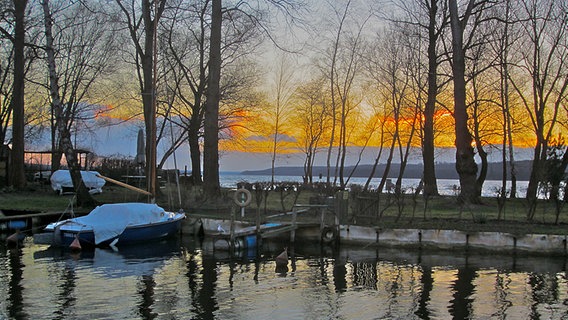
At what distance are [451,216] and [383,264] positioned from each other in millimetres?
6932

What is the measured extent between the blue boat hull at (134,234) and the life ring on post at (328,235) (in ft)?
16.1

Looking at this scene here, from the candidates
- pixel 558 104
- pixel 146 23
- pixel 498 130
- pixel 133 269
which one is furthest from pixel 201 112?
pixel 133 269

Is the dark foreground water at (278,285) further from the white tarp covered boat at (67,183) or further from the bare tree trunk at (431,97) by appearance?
the bare tree trunk at (431,97)

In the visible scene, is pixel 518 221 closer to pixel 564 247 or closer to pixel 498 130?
pixel 564 247

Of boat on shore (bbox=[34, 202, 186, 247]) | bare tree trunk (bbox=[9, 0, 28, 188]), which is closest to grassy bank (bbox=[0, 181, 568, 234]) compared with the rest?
bare tree trunk (bbox=[9, 0, 28, 188])

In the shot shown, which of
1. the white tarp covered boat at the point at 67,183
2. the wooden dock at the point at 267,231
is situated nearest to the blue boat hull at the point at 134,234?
the wooden dock at the point at 267,231

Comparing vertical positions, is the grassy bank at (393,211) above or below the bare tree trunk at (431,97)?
below

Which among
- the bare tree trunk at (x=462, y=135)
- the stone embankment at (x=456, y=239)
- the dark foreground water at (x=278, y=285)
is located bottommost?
the dark foreground water at (x=278, y=285)

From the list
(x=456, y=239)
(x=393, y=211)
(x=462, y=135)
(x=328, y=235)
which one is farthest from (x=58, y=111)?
(x=462, y=135)

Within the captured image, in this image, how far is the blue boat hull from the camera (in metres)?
15.7

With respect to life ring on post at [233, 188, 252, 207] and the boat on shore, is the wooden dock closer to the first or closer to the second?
life ring on post at [233, 188, 252, 207]

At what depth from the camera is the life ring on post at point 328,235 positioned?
55.2ft

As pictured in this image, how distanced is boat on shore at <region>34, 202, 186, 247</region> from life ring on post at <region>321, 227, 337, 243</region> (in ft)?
16.2

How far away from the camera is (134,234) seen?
660 inches
